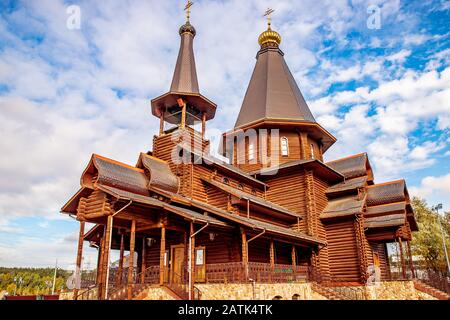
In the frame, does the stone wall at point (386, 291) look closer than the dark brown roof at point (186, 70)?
Yes

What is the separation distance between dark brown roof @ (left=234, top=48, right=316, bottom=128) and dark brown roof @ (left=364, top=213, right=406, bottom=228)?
26.7 feet

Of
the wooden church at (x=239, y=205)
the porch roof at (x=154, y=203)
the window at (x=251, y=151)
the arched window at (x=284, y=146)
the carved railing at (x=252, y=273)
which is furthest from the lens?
the window at (x=251, y=151)

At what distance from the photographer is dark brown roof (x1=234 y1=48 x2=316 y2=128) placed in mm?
25297

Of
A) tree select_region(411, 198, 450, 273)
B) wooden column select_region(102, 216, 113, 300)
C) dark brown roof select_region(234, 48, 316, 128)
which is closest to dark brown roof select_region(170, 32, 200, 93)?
dark brown roof select_region(234, 48, 316, 128)

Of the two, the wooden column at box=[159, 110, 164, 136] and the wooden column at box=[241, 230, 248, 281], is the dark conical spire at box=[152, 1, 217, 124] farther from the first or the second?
the wooden column at box=[241, 230, 248, 281]

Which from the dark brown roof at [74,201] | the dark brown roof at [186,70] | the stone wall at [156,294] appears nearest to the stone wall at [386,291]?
the stone wall at [156,294]

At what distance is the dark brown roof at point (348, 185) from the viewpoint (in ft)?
69.5

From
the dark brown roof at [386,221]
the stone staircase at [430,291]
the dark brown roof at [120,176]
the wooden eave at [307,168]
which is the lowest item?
the stone staircase at [430,291]

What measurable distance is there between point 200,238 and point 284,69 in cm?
1748

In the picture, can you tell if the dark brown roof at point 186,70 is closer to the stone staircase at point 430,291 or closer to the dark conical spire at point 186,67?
the dark conical spire at point 186,67

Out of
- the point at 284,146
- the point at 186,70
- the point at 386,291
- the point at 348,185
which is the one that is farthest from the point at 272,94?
the point at 386,291

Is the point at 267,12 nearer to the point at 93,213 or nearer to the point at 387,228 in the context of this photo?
the point at 387,228

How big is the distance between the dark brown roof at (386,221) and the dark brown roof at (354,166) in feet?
11.9
